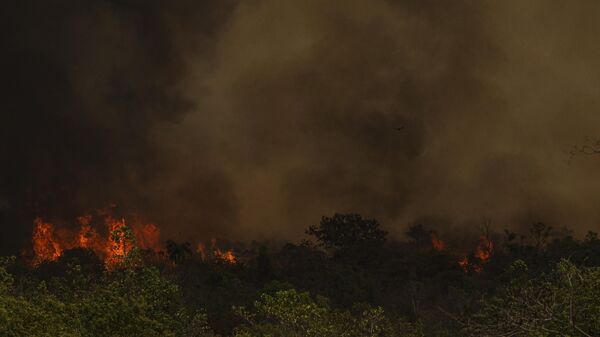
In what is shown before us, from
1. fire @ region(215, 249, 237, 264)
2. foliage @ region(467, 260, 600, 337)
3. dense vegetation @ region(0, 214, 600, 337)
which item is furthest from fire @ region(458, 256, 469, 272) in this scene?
foliage @ region(467, 260, 600, 337)

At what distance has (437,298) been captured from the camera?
101m

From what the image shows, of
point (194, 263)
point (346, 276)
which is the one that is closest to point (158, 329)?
point (346, 276)

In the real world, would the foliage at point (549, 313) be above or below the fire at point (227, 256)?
below

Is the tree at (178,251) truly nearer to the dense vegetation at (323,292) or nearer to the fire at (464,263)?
the dense vegetation at (323,292)

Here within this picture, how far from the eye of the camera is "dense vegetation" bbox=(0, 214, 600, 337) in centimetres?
2769

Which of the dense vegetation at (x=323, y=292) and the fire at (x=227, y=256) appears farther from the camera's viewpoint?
the fire at (x=227, y=256)

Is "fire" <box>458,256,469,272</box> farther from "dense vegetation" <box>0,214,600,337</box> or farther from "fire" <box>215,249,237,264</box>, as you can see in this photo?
"fire" <box>215,249,237,264</box>

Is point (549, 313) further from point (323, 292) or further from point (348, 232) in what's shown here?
point (348, 232)

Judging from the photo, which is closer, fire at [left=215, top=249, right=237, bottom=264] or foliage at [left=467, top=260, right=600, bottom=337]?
foliage at [left=467, top=260, right=600, bottom=337]

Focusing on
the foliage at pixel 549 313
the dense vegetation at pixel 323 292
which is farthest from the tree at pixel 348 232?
the foliage at pixel 549 313

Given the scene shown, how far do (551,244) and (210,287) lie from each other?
57120mm

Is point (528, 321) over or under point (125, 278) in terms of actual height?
under

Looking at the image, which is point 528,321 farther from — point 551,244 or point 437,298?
point 551,244

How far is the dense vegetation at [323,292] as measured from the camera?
90.8 ft
